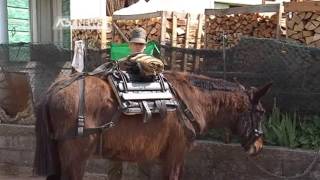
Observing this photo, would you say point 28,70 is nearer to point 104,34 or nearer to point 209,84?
point 104,34

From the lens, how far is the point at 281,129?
6.77 m

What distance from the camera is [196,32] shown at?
9.80 m

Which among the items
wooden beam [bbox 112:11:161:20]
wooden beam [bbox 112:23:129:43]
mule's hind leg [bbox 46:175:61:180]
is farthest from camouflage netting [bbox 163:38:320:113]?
wooden beam [bbox 112:23:129:43]

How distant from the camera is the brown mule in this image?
508 cm

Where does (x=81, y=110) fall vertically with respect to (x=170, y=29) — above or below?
below

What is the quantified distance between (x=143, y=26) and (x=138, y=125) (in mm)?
4797

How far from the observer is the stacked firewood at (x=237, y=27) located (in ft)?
29.1

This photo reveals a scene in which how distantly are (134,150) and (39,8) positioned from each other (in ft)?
26.7

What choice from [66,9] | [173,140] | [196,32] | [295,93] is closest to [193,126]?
[173,140]

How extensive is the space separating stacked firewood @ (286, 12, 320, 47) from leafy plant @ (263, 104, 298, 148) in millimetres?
1384

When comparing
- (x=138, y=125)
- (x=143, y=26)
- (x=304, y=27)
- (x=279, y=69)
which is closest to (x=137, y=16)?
(x=143, y=26)

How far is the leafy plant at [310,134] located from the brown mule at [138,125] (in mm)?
1068

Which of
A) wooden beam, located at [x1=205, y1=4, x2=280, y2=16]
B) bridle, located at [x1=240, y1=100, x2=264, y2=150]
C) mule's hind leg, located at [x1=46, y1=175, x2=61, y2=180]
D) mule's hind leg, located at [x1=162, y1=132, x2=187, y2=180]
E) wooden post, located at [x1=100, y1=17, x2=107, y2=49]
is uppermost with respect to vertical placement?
wooden beam, located at [x1=205, y1=4, x2=280, y2=16]

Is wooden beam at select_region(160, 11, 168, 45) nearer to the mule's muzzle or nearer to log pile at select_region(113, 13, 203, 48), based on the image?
log pile at select_region(113, 13, 203, 48)
